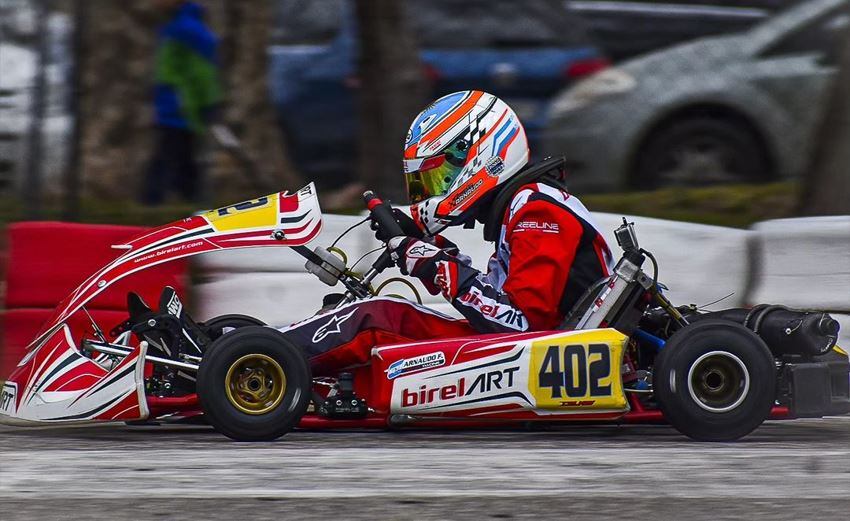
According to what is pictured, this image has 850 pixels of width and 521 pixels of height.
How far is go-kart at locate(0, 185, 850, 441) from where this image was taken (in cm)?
549

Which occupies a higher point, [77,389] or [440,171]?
[440,171]

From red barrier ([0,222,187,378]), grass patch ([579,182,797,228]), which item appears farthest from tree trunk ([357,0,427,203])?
red barrier ([0,222,187,378])

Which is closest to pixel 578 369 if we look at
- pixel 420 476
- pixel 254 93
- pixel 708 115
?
pixel 420 476

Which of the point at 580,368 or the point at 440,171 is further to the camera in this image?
the point at 440,171

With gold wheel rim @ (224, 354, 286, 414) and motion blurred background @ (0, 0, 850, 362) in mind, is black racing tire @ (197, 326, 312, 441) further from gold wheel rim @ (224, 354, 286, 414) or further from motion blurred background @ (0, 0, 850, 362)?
motion blurred background @ (0, 0, 850, 362)

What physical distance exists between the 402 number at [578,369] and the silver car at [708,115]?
5.25 meters

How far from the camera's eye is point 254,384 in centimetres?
552

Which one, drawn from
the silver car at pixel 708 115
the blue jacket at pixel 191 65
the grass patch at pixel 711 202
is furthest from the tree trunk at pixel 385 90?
the silver car at pixel 708 115

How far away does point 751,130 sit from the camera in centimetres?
1075

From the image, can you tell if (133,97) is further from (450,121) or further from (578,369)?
(578,369)

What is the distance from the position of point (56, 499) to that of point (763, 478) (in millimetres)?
2114

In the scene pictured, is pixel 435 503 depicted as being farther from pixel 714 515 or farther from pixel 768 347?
pixel 768 347

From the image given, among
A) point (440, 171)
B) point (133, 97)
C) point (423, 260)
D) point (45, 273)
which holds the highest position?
point (133, 97)

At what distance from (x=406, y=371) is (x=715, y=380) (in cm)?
108
